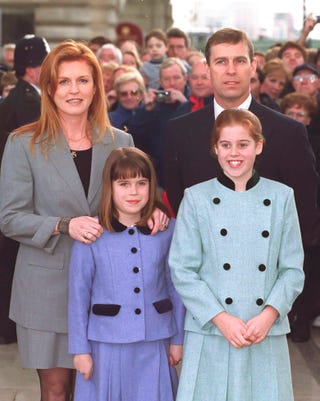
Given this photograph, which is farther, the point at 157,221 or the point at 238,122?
the point at 157,221

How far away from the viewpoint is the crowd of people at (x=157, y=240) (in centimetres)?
420

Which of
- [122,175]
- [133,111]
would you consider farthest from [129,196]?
[133,111]

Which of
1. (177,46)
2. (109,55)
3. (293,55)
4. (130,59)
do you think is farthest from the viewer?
(177,46)

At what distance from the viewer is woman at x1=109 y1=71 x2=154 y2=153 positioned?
878 cm

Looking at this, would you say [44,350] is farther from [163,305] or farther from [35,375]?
[35,375]

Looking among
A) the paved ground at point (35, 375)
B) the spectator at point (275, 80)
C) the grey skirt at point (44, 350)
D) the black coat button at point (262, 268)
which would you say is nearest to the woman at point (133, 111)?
the spectator at point (275, 80)

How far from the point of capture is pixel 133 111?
8883mm

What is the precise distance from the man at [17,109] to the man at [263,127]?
182 centimetres

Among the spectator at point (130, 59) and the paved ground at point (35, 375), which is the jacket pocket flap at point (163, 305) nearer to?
the paved ground at point (35, 375)

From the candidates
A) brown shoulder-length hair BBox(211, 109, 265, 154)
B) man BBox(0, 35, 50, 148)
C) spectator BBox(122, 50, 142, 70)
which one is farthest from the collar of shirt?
spectator BBox(122, 50, 142, 70)

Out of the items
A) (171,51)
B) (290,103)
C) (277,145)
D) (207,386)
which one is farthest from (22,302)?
(171,51)

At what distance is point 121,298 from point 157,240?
27 centimetres

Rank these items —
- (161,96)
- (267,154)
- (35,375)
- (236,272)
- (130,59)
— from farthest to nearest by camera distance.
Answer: (130,59)
(161,96)
(35,375)
(267,154)
(236,272)

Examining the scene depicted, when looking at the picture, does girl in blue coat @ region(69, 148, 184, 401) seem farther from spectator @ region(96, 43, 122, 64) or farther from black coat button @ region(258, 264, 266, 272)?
spectator @ region(96, 43, 122, 64)
